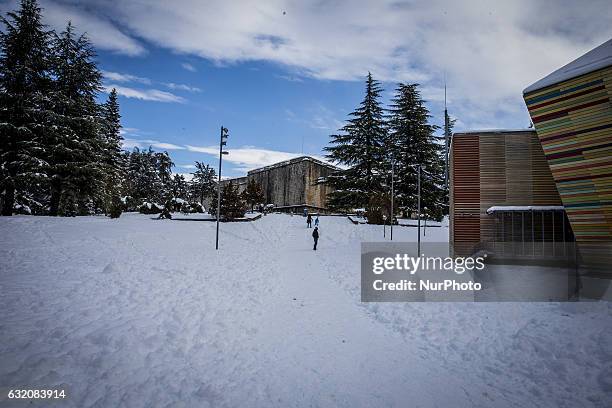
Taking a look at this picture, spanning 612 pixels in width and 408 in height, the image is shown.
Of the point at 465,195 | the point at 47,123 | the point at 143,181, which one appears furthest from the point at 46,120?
the point at 465,195

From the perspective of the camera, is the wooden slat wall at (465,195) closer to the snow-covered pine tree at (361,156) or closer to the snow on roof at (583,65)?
the snow on roof at (583,65)

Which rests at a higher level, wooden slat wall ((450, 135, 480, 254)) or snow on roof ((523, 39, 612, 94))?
snow on roof ((523, 39, 612, 94))

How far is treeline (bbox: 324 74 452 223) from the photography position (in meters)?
30.8

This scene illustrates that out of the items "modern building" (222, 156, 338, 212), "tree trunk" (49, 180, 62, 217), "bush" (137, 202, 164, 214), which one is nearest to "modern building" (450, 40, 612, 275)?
"modern building" (222, 156, 338, 212)

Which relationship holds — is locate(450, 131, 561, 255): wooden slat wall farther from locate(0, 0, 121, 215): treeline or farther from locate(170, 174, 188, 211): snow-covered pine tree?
locate(170, 174, 188, 211): snow-covered pine tree

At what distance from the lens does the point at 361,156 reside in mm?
32438

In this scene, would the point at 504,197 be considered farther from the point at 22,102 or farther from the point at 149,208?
the point at 149,208

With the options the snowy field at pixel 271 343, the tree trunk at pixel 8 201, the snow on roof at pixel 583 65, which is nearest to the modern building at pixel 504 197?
the snow on roof at pixel 583 65

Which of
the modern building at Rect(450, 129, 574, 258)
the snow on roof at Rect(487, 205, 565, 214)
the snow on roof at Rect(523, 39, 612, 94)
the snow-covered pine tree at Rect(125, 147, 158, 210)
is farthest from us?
the snow-covered pine tree at Rect(125, 147, 158, 210)

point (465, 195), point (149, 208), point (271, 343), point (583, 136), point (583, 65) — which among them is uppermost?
point (583, 65)

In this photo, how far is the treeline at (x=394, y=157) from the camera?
3078 centimetres

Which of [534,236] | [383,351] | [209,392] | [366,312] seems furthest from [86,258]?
[534,236]

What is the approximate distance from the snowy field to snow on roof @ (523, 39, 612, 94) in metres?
6.77

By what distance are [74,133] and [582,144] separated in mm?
32306
